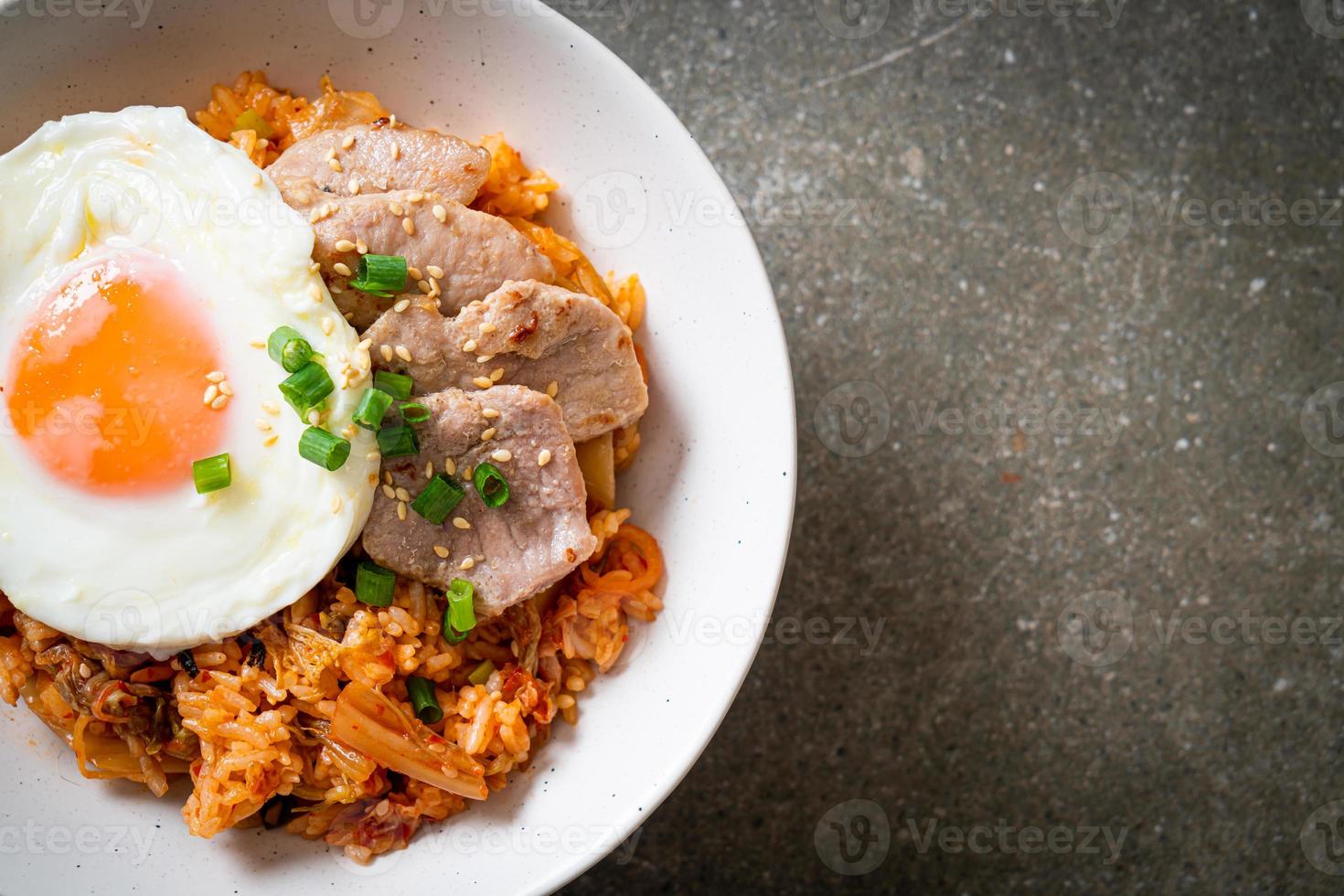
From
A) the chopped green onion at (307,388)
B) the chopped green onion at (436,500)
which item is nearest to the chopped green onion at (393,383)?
the chopped green onion at (307,388)

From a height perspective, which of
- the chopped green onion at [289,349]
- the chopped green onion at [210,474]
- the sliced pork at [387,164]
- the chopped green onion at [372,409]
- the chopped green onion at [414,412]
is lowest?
the chopped green onion at [414,412]

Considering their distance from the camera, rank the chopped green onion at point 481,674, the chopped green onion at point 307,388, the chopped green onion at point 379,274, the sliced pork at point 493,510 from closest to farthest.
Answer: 1. the chopped green onion at point 307,388
2. the chopped green onion at point 379,274
3. the sliced pork at point 493,510
4. the chopped green onion at point 481,674

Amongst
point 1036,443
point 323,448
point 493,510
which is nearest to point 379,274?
point 323,448

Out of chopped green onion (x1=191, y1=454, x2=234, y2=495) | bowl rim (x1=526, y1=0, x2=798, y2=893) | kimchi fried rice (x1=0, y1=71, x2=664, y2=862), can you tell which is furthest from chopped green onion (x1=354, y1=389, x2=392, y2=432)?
bowl rim (x1=526, y1=0, x2=798, y2=893)

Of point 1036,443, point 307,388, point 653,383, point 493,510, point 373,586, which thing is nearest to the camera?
point 307,388

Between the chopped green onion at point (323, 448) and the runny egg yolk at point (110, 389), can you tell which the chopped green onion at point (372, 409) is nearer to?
the chopped green onion at point (323, 448)

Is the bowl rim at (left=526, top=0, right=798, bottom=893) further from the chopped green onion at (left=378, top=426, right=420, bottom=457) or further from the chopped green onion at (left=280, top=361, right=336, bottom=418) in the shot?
the chopped green onion at (left=280, top=361, right=336, bottom=418)

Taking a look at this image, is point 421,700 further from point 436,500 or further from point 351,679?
point 436,500

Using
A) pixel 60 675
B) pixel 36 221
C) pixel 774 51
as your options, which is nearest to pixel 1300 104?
pixel 774 51

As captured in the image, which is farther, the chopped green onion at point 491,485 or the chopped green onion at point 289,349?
the chopped green onion at point 491,485
